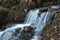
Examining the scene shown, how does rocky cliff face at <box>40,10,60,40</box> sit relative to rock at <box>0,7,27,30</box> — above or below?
below

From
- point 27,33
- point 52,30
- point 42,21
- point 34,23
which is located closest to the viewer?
point 52,30

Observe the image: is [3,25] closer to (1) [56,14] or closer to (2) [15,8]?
(2) [15,8]

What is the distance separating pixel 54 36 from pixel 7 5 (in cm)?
623

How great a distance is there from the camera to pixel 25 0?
46.4ft

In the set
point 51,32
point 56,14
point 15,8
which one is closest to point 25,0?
point 15,8

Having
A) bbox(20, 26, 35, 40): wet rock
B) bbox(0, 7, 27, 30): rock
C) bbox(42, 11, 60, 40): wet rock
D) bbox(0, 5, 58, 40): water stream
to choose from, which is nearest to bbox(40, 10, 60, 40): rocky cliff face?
bbox(42, 11, 60, 40): wet rock

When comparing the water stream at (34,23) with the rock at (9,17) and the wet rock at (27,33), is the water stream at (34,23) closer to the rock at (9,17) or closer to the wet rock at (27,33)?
the wet rock at (27,33)

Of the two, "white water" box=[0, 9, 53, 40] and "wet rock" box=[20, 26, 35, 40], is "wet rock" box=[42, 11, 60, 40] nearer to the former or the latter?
"white water" box=[0, 9, 53, 40]

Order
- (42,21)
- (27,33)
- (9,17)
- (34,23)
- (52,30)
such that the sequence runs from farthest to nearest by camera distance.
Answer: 1. (9,17)
2. (34,23)
3. (42,21)
4. (27,33)
5. (52,30)

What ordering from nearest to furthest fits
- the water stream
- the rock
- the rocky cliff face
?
the rocky cliff face, the water stream, the rock

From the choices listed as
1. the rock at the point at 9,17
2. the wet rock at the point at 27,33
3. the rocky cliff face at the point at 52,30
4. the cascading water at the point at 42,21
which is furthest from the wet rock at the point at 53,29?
the rock at the point at 9,17

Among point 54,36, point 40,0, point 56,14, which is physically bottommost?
point 54,36

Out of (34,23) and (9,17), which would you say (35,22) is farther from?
(9,17)

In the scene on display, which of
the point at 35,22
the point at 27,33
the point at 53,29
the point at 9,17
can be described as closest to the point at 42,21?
the point at 35,22
